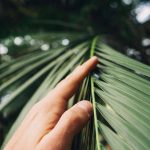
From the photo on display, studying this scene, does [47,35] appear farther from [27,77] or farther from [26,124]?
[26,124]

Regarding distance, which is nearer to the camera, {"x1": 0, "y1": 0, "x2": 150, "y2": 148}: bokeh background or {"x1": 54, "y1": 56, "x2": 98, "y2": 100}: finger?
{"x1": 54, "y1": 56, "x2": 98, "y2": 100}: finger

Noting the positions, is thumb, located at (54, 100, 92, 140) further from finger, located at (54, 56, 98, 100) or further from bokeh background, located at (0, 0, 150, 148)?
bokeh background, located at (0, 0, 150, 148)

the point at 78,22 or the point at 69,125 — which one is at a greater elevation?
the point at 78,22

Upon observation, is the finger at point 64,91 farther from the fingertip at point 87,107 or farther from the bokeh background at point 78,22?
the bokeh background at point 78,22

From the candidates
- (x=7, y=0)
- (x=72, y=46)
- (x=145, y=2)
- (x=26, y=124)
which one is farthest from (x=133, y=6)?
(x=26, y=124)

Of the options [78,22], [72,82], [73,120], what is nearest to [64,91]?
[72,82]

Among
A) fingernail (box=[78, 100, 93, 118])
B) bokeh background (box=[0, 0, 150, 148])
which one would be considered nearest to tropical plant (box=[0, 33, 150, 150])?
fingernail (box=[78, 100, 93, 118])

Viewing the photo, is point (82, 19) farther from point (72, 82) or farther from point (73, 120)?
point (73, 120)
